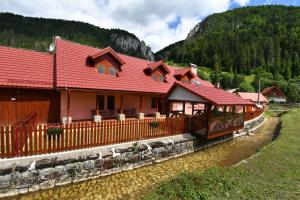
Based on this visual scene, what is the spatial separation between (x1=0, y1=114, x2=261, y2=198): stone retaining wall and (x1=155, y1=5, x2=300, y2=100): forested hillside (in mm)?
88640

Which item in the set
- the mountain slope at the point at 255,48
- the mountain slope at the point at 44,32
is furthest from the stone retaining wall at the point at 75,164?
the mountain slope at the point at 255,48

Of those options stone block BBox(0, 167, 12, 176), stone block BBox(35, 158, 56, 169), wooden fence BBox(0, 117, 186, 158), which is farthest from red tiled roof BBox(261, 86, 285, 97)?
stone block BBox(0, 167, 12, 176)

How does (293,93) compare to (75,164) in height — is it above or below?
above

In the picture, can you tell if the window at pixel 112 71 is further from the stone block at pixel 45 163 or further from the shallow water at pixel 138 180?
the stone block at pixel 45 163

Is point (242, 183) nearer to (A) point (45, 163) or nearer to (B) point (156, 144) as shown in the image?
(B) point (156, 144)

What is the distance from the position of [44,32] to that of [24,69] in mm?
107902

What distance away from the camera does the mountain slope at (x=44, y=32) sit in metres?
92.9

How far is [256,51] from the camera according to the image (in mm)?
128375

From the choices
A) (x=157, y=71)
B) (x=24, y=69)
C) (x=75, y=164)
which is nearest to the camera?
(x=75, y=164)

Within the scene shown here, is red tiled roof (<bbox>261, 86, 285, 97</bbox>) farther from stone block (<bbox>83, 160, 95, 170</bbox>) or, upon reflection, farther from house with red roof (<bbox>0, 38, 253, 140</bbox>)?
stone block (<bbox>83, 160, 95, 170</bbox>)

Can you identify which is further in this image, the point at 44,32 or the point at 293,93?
the point at 44,32

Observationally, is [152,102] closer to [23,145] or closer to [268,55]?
[23,145]

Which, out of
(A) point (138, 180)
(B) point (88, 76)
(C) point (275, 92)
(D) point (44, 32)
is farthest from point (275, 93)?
(D) point (44, 32)

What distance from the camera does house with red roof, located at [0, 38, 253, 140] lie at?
1391cm
